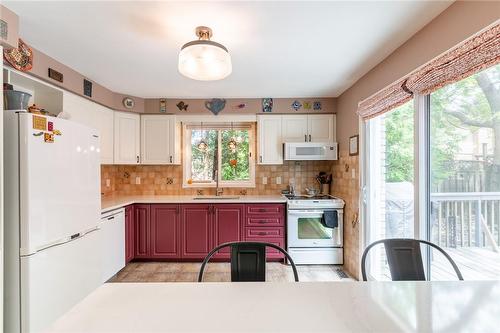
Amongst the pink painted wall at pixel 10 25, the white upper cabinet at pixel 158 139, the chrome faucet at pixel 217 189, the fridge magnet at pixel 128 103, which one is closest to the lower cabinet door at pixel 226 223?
the chrome faucet at pixel 217 189

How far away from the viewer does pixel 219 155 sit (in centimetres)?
389

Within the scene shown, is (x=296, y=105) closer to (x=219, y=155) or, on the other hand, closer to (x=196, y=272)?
(x=219, y=155)

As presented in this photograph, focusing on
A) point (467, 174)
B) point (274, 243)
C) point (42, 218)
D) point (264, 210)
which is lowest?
point (274, 243)

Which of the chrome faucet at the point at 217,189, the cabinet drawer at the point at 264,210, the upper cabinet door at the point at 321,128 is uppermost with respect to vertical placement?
the upper cabinet door at the point at 321,128

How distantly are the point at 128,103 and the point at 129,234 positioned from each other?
1.76 meters

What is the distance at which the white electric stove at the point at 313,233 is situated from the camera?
3.21m

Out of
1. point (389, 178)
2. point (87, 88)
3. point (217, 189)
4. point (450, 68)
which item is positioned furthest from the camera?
point (217, 189)

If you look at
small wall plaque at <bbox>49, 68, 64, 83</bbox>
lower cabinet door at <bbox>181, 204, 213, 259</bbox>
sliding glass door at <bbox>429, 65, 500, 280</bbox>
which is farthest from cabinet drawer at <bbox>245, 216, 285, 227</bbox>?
small wall plaque at <bbox>49, 68, 64, 83</bbox>

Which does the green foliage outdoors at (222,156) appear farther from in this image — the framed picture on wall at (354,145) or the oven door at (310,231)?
the framed picture on wall at (354,145)

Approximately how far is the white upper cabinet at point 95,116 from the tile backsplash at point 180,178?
0.59 m

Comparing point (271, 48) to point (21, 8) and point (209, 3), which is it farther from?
point (21, 8)

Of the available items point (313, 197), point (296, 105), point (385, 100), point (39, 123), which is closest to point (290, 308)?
point (39, 123)

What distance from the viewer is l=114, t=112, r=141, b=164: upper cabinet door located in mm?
3365

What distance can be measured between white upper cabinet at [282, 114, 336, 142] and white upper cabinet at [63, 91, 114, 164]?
7.74 ft
